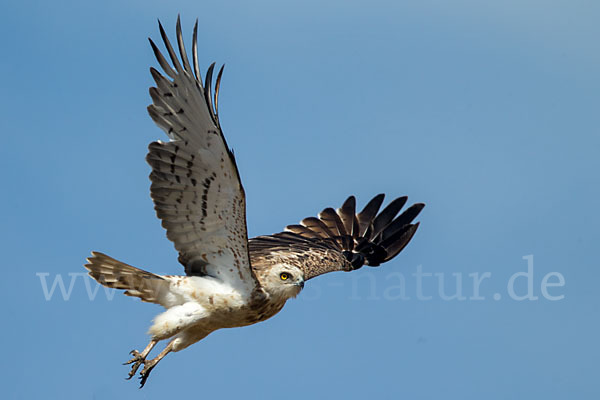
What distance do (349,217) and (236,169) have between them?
201 inches

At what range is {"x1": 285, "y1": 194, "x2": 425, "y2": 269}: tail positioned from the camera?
44.7ft

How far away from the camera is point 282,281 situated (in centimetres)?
1048

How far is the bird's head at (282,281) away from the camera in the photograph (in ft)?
34.3

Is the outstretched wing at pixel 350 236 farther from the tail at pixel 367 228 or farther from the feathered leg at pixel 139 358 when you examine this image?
the feathered leg at pixel 139 358

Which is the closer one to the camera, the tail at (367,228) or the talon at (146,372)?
the talon at (146,372)

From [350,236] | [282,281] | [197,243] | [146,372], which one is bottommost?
→ [146,372]

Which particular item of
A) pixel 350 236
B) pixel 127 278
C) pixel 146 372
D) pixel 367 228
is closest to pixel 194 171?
pixel 127 278

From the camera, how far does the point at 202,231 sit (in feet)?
33.8

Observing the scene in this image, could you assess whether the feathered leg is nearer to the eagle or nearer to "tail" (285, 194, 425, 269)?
the eagle

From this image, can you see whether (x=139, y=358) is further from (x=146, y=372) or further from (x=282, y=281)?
(x=282, y=281)

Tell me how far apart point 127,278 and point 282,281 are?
172 cm

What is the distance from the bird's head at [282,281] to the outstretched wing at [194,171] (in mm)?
225

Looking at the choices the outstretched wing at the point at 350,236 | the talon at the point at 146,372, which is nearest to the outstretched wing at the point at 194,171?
the talon at the point at 146,372

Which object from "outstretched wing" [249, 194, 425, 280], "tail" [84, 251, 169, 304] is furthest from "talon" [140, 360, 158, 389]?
"outstretched wing" [249, 194, 425, 280]
